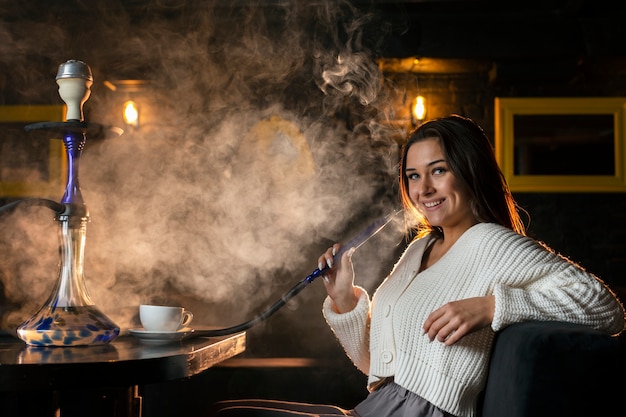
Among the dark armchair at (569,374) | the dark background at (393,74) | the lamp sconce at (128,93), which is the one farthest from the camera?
the lamp sconce at (128,93)

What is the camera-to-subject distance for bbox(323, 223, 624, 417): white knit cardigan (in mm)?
1396

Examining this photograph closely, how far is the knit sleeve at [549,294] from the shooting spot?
1383mm

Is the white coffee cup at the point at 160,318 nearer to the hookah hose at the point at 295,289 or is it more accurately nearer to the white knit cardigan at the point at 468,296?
the hookah hose at the point at 295,289

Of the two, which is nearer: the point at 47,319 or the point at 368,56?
the point at 47,319

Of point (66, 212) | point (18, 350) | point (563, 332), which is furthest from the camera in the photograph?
point (66, 212)

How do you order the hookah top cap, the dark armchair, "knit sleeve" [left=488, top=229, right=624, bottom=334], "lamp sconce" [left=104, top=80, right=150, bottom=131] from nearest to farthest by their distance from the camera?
the dark armchair → "knit sleeve" [left=488, top=229, right=624, bottom=334] → the hookah top cap → "lamp sconce" [left=104, top=80, right=150, bottom=131]

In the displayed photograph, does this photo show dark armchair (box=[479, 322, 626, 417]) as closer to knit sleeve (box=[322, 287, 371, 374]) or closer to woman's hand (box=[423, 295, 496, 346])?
woman's hand (box=[423, 295, 496, 346])

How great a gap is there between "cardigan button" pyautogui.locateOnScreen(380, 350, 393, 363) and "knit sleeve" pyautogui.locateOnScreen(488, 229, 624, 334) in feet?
1.03

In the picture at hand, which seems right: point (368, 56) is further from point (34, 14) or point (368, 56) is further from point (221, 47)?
point (34, 14)

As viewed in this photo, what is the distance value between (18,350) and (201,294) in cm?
351

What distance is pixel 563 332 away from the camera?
1206 millimetres

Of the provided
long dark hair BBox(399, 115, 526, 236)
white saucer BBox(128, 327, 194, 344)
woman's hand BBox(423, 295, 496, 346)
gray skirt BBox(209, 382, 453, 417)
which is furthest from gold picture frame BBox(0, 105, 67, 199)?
woman's hand BBox(423, 295, 496, 346)

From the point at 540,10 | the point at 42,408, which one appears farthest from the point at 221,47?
the point at 42,408

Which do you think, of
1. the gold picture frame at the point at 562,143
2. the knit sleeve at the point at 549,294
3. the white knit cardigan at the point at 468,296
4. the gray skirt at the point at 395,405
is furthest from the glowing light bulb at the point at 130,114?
the knit sleeve at the point at 549,294
